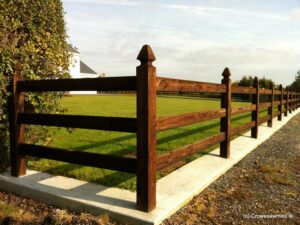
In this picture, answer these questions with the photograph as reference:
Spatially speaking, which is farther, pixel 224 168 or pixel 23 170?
pixel 224 168

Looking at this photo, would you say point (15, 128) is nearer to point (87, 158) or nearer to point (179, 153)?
point (87, 158)

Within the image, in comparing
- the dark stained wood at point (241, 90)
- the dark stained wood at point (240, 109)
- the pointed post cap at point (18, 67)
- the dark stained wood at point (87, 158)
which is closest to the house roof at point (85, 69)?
the dark stained wood at point (241, 90)

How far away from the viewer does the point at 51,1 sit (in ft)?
18.0

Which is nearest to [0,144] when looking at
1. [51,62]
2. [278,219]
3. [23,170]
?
[23,170]

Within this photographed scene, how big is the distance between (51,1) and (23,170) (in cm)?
317

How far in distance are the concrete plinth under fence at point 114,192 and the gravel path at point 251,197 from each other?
126 millimetres

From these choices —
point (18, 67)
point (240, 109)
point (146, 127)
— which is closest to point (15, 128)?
point (18, 67)

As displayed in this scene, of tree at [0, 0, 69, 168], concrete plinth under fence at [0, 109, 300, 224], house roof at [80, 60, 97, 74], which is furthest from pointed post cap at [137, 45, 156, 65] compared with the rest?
house roof at [80, 60, 97, 74]

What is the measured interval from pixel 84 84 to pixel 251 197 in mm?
2649

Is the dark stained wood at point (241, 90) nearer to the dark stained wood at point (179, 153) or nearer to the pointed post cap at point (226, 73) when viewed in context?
the pointed post cap at point (226, 73)

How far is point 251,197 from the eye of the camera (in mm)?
3887

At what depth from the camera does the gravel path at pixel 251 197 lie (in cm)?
326

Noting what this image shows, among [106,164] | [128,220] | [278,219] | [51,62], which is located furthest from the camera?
[51,62]

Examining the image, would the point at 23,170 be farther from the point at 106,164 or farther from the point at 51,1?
the point at 51,1
